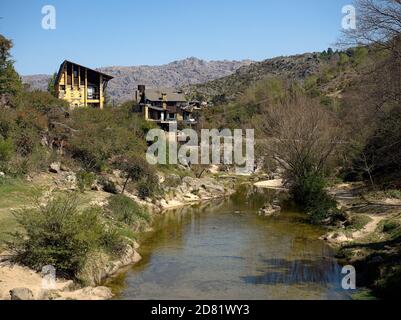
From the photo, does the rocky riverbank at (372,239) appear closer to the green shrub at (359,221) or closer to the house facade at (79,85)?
the green shrub at (359,221)

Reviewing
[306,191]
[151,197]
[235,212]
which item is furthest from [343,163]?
[151,197]

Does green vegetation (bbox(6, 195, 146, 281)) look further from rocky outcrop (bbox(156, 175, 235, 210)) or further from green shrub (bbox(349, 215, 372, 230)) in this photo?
rocky outcrop (bbox(156, 175, 235, 210))

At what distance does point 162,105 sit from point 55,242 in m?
60.6

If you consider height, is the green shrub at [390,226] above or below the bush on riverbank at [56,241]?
below

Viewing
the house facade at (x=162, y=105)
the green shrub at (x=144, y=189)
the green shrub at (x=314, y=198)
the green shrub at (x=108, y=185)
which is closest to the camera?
the green shrub at (x=314, y=198)

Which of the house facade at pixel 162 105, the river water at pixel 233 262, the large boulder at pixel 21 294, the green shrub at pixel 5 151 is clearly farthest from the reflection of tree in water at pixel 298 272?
the house facade at pixel 162 105

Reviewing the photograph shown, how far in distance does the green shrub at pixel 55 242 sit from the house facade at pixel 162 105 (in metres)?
54.8

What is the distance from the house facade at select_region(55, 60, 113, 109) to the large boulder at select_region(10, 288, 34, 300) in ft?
147

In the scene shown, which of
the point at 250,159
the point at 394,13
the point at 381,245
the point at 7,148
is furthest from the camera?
the point at 250,159

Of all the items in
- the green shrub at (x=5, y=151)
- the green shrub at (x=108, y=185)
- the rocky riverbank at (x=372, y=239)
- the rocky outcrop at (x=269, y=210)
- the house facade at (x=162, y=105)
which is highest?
the house facade at (x=162, y=105)

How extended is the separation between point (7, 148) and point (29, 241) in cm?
1570

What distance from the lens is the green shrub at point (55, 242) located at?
19109 millimetres
